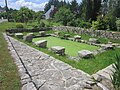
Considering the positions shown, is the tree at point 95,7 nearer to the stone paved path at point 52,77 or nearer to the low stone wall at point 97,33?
the low stone wall at point 97,33

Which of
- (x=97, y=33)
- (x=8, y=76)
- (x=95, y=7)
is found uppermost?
(x=95, y=7)

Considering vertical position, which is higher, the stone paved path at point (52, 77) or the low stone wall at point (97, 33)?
the low stone wall at point (97, 33)

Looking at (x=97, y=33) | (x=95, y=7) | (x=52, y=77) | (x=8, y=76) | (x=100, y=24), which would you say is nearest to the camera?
(x=8, y=76)

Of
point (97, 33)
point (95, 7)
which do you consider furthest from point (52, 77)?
point (95, 7)

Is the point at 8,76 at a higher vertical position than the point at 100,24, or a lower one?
lower

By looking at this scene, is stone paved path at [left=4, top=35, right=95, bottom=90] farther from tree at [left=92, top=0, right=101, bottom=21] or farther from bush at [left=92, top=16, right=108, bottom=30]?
tree at [left=92, top=0, right=101, bottom=21]

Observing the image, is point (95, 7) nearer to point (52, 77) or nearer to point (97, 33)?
point (97, 33)

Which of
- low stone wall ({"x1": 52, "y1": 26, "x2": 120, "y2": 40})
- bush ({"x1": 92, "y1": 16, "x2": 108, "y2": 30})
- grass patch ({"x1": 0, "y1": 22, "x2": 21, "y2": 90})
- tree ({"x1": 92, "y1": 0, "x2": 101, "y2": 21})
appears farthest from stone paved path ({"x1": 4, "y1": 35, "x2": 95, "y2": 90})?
tree ({"x1": 92, "y1": 0, "x2": 101, "y2": 21})

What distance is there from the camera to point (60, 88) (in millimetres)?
4156

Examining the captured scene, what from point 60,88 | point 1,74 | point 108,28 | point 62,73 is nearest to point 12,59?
point 1,74

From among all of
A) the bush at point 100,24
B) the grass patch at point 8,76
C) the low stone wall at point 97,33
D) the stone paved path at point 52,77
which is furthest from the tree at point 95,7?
the grass patch at point 8,76

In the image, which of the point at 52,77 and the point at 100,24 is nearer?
the point at 52,77

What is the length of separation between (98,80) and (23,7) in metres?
30.6

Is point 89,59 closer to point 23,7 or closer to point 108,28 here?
point 108,28
